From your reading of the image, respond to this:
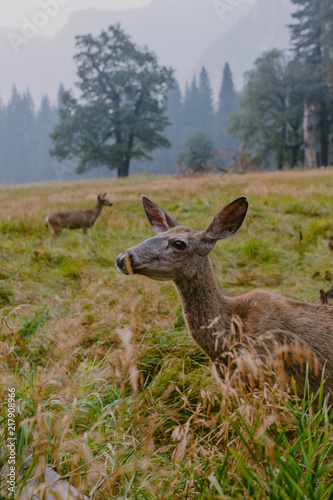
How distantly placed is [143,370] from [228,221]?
1105mm

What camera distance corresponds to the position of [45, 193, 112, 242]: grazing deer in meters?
7.84

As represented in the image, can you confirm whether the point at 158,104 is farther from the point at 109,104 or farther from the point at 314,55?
the point at 314,55

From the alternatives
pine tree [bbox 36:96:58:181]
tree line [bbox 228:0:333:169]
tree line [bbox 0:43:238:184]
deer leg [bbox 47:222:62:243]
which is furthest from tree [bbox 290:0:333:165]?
pine tree [bbox 36:96:58:181]

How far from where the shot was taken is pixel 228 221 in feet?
7.41

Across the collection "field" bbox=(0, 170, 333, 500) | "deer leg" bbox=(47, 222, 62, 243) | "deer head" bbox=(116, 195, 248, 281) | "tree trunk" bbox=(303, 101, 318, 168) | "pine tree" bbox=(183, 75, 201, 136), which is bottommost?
"field" bbox=(0, 170, 333, 500)

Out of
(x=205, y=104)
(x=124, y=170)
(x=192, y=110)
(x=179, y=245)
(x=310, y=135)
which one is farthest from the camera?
(x=192, y=110)

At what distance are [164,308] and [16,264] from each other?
9.36 ft

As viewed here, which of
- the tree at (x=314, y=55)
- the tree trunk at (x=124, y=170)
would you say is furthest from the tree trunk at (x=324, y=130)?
the tree trunk at (x=124, y=170)

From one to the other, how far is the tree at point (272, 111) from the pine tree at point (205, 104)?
36869mm

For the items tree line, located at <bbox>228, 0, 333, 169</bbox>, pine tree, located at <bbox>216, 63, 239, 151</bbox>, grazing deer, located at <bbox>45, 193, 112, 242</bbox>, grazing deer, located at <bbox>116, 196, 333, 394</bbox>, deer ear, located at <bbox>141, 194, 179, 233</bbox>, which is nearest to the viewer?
grazing deer, located at <bbox>116, 196, 333, 394</bbox>

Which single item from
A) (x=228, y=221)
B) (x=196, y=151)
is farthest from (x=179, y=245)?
(x=196, y=151)

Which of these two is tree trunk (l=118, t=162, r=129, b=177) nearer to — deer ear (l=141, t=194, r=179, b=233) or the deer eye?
deer ear (l=141, t=194, r=179, b=233)

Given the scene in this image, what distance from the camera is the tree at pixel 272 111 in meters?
32.1

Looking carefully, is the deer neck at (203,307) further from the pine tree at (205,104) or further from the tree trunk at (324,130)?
the pine tree at (205,104)
